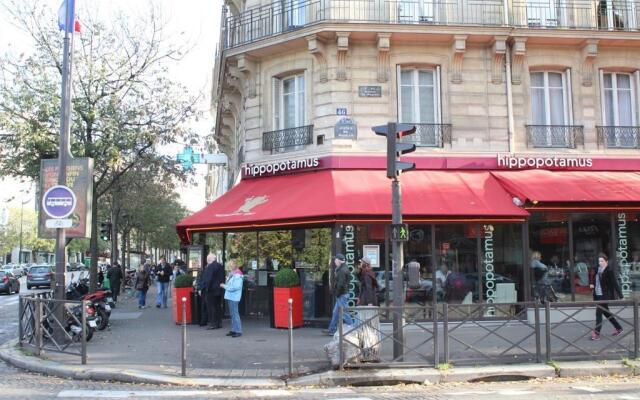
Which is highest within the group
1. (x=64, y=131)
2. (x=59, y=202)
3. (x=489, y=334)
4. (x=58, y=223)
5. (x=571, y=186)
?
(x=64, y=131)

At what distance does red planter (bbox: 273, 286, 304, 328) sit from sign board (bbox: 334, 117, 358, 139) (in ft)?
12.1

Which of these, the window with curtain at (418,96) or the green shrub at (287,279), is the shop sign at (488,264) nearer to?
the window with curtain at (418,96)

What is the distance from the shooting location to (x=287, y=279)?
43.4ft

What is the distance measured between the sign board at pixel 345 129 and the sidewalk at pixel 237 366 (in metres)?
4.81

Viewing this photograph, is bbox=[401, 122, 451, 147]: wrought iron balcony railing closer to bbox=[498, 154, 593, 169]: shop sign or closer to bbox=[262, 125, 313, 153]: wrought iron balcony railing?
bbox=[498, 154, 593, 169]: shop sign

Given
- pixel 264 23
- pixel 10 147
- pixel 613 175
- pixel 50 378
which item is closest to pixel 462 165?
pixel 613 175

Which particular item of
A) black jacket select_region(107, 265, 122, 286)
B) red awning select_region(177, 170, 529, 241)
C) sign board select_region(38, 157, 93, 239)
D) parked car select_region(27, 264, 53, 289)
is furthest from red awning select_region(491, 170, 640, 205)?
parked car select_region(27, 264, 53, 289)

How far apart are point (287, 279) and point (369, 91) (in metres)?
4.93

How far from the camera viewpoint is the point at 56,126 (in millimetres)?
15984

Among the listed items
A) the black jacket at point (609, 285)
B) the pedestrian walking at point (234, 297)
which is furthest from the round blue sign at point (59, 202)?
the black jacket at point (609, 285)

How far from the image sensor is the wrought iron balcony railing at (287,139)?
47.7ft

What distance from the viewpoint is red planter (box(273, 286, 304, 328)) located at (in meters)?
13.2

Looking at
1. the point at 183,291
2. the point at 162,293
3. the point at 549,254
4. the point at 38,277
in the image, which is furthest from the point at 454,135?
the point at 38,277

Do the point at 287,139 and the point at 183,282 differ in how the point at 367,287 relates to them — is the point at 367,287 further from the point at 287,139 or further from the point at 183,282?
the point at 183,282
